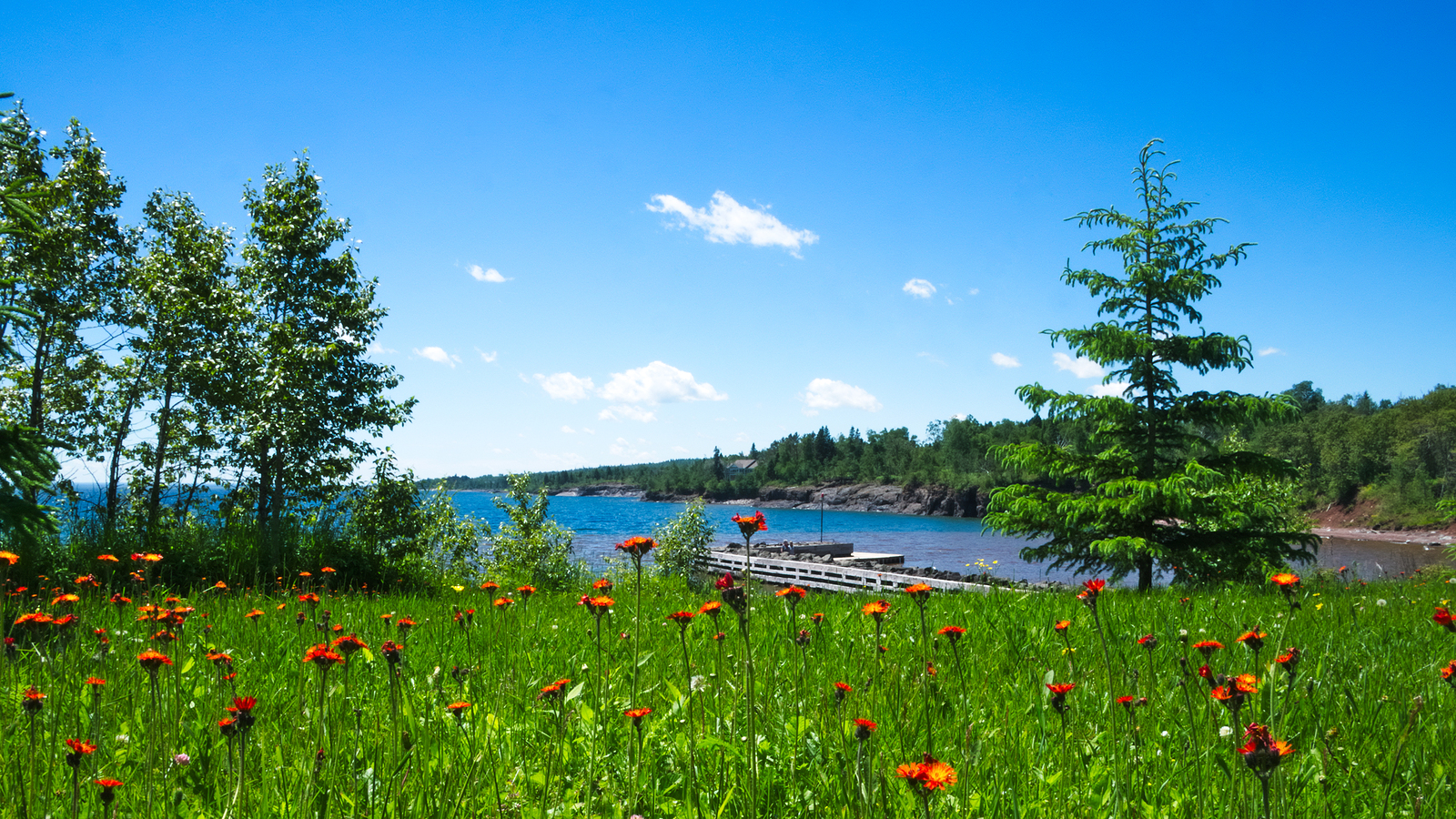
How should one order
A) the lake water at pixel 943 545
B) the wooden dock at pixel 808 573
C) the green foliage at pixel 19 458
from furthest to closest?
the lake water at pixel 943 545
the wooden dock at pixel 808 573
the green foliage at pixel 19 458

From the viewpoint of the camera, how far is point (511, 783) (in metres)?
1.89

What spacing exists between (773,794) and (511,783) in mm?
723

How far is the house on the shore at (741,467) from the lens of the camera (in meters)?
158

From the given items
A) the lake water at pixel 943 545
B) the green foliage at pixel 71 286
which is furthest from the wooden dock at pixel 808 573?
the green foliage at pixel 71 286

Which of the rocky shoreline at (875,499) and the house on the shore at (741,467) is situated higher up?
the house on the shore at (741,467)

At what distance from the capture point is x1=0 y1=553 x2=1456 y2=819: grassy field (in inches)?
66.5

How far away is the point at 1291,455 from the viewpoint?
200 ft

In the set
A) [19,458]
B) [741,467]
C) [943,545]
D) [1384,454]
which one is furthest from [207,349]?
[741,467]

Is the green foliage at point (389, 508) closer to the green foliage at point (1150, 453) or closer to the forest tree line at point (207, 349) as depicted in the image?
the forest tree line at point (207, 349)

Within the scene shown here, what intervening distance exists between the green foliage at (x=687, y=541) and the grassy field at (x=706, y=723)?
16.1 meters

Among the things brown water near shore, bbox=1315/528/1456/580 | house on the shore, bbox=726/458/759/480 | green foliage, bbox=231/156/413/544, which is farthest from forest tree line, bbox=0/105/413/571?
house on the shore, bbox=726/458/759/480

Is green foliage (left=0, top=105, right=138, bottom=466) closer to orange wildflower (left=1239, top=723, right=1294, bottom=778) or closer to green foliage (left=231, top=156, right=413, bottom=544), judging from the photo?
green foliage (left=231, top=156, right=413, bottom=544)

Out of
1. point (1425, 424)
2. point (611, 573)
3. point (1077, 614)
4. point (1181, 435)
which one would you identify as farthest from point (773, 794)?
point (1425, 424)

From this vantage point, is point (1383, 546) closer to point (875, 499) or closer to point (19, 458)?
point (19, 458)
